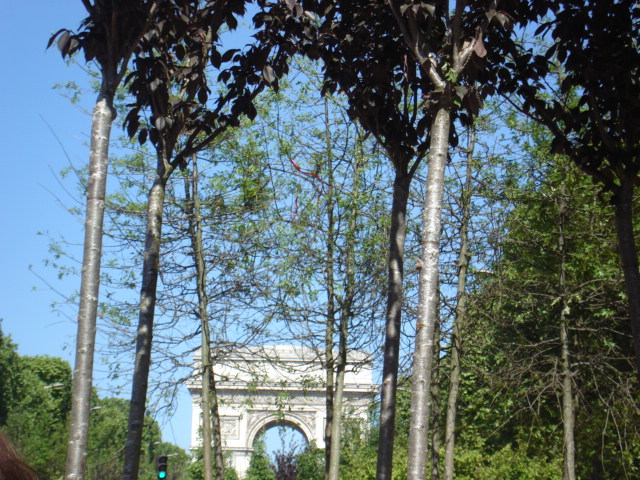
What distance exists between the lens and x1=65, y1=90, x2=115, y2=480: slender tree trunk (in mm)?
5949

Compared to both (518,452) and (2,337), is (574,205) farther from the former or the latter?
(2,337)

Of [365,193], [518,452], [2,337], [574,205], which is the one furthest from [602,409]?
[2,337]

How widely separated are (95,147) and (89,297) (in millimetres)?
1205

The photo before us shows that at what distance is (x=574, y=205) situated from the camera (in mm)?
17953

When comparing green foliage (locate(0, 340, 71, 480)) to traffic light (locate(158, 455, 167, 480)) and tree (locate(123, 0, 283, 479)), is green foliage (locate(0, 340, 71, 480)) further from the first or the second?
tree (locate(123, 0, 283, 479))

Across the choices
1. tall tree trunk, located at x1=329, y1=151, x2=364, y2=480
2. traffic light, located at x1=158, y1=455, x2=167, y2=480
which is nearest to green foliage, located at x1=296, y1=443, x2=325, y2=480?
traffic light, located at x1=158, y1=455, x2=167, y2=480

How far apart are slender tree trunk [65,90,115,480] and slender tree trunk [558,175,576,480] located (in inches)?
479

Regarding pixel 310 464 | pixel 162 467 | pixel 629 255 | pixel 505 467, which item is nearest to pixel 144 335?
pixel 629 255

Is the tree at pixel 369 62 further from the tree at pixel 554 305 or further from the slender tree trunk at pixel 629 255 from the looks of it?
the tree at pixel 554 305

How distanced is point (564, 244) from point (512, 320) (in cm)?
197

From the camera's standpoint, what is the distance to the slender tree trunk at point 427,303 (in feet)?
22.1

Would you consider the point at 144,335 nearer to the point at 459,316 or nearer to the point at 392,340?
the point at 392,340

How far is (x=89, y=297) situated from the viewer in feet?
20.5

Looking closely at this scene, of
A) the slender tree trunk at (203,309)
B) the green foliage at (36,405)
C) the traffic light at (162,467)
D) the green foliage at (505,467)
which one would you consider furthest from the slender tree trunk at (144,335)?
the green foliage at (36,405)
